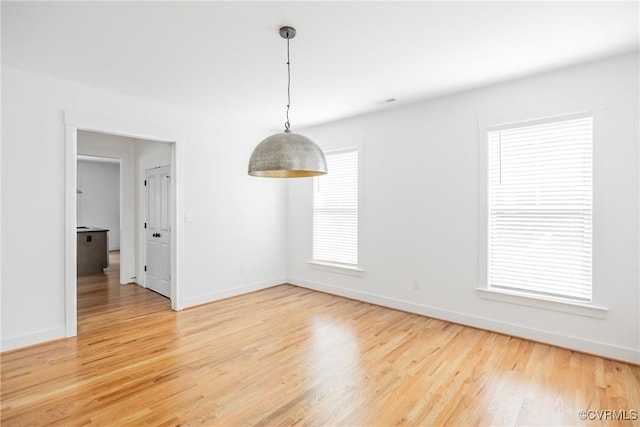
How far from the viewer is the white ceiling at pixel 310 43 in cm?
231

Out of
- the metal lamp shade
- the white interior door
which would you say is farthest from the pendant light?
the white interior door

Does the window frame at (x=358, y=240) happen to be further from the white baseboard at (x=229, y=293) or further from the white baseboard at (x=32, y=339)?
the white baseboard at (x=32, y=339)

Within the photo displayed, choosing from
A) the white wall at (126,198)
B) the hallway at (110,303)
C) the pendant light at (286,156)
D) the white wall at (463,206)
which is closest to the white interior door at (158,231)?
the hallway at (110,303)

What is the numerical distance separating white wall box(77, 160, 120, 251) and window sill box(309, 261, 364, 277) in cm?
818

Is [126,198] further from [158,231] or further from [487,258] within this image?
[487,258]

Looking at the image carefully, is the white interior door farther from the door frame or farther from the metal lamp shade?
the metal lamp shade

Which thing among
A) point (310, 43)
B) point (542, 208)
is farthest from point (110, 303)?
point (542, 208)

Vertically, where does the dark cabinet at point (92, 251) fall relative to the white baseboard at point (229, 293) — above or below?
above

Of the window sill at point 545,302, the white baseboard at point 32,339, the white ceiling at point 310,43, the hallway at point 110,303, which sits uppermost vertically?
the white ceiling at point 310,43

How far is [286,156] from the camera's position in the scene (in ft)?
7.20

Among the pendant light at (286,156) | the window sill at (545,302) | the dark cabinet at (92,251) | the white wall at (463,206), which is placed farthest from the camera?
the dark cabinet at (92,251)

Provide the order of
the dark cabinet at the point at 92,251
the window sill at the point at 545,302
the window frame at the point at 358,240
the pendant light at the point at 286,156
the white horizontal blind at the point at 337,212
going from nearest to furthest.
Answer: the pendant light at the point at 286,156, the window sill at the point at 545,302, the window frame at the point at 358,240, the white horizontal blind at the point at 337,212, the dark cabinet at the point at 92,251

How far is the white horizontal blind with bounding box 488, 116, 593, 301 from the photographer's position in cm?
321

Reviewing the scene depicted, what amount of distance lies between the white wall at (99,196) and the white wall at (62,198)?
290 inches
